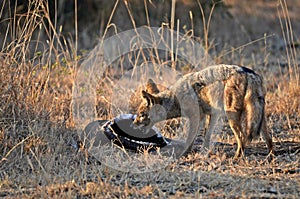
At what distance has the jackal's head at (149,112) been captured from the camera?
22.5 feet

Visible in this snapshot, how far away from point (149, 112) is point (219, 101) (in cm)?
86

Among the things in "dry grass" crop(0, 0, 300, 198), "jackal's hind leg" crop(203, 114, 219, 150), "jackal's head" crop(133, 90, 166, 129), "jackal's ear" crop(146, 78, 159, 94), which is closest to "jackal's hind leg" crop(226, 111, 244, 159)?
"dry grass" crop(0, 0, 300, 198)

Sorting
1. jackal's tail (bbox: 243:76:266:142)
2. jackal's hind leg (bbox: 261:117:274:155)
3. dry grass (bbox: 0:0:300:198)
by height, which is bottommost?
dry grass (bbox: 0:0:300:198)

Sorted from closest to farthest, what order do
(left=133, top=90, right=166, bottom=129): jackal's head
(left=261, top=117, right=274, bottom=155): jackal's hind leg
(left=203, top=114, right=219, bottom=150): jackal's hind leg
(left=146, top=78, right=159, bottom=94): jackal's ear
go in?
(left=261, top=117, right=274, bottom=155): jackal's hind leg
(left=203, top=114, right=219, bottom=150): jackal's hind leg
(left=133, top=90, right=166, bottom=129): jackal's head
(left=146, top=78, right=159, bottom=94): jackal's ear

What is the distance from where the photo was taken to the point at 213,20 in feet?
45.4

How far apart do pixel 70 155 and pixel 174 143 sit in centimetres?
118

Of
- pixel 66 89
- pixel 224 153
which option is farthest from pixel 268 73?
pixel 224 153

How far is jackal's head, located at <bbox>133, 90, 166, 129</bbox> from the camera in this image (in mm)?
6859

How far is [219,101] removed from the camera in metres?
6.38

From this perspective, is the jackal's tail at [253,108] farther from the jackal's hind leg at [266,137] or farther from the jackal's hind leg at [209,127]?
the jackal's hind leg at [209,127]

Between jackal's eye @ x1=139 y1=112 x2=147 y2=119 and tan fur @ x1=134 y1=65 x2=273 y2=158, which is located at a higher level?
tan fur @ x1=134 y1=65 x2=273 y2=158

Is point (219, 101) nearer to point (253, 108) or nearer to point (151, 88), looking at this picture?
point (253, 108)

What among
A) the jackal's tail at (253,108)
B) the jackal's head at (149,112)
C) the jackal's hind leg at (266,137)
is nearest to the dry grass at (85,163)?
the jackal's hind leg at (266,137)

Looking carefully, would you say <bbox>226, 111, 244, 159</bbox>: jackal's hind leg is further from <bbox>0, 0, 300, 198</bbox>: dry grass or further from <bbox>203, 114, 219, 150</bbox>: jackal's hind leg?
<bbox>203, 114, 219, 150</bbox>: jackal's hind leg
